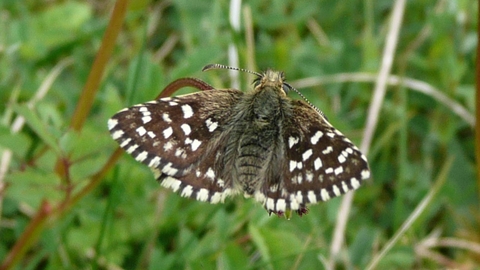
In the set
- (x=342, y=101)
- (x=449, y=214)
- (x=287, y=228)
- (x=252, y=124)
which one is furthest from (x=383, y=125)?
(x=252, y=124)

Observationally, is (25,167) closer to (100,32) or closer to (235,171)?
(235,171)

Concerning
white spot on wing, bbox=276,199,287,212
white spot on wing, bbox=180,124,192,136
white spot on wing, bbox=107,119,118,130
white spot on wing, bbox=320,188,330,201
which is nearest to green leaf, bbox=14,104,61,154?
white spot on wing, bbox=107,119,118,130

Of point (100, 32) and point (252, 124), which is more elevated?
point (100, 32)

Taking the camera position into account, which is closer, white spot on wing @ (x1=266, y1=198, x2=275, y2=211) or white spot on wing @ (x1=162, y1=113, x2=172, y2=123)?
white spot on wing @ (x1=266, y1=198, x2=275, y2=211)

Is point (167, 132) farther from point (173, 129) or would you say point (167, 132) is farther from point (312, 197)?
point (312, 197)

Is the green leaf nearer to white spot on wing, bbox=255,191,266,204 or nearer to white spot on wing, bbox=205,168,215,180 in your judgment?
white spot on wing, bbox=205,168,215,180
